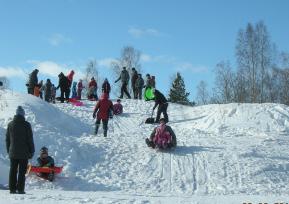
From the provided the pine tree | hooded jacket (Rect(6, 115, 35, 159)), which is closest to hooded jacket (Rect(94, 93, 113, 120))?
hooded jacket (Rect(6, 115, 35, 159))

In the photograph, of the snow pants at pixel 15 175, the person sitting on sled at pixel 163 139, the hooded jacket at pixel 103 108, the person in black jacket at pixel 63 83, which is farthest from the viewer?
the person in black jacket at pixel 63 83

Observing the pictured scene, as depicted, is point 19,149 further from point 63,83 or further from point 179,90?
point 179,90

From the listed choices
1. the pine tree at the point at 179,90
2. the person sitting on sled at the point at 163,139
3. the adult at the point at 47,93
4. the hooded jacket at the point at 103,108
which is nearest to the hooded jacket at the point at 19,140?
the person sitting on sled at the point at 163,139

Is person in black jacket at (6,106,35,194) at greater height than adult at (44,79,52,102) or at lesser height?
lesser

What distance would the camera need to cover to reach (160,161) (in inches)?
652

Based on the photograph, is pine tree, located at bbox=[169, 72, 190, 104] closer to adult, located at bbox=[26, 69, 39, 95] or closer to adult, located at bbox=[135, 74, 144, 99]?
adult, located at bbox=[135, 74, 144, 99]

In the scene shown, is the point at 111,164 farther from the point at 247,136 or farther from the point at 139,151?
the point at 247,136

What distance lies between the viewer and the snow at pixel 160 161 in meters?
11.5

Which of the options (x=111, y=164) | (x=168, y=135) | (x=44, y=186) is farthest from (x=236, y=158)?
A: (x=44, y=186)

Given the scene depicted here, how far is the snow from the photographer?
11500mm

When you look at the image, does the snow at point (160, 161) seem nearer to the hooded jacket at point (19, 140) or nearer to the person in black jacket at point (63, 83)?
the hooded jacket at point (19, 140)

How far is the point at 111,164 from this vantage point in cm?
1622

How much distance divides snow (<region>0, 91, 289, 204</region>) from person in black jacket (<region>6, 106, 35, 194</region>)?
1.06 ft

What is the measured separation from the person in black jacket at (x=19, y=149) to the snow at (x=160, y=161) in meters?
0.32
